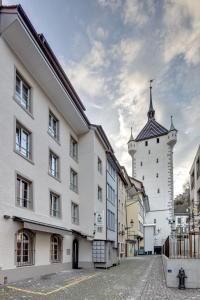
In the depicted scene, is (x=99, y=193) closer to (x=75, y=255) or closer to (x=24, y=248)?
(x=75, y=255)

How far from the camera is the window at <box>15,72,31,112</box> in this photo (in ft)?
60.1

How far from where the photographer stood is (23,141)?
18.7 metres

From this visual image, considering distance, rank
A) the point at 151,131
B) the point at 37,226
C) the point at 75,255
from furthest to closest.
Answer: the point at 151,131 < the point at 75,255 < the point at 37,226

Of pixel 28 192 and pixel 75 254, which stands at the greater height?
pixel 28 192

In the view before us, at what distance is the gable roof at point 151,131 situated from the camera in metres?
73.7

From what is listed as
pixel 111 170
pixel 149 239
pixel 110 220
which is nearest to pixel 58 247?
pixel 110 220

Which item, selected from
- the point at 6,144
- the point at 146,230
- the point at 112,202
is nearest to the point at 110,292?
the point at 6,144

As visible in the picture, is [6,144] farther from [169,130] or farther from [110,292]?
[169,130]

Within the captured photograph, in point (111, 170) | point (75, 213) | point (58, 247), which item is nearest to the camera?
point (58, 247)

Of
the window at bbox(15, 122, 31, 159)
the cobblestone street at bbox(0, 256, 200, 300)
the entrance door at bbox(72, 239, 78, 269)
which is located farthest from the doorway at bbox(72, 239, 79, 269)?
the cobblestone street at bbox(0, 256, 200, 300)

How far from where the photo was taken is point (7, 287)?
13.9 meters

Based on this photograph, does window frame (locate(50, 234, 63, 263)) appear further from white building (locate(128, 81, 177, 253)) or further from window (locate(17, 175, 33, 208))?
white building (locate(128, 81, 177, 253))

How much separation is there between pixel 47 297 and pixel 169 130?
62382 mm

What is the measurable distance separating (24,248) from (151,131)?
2399 inches
